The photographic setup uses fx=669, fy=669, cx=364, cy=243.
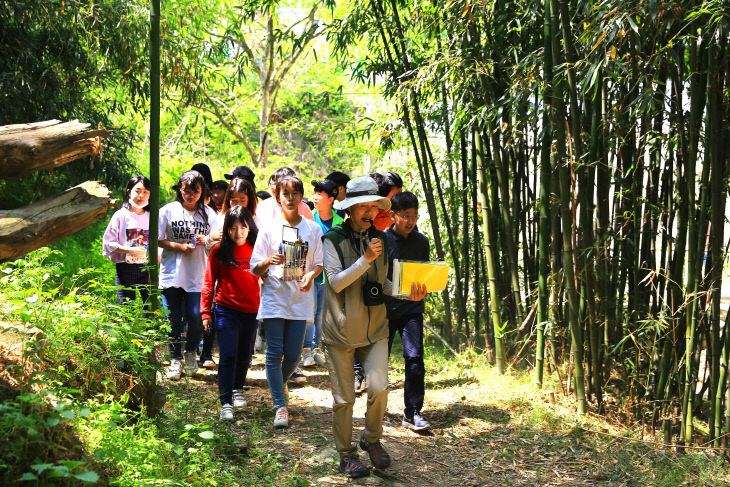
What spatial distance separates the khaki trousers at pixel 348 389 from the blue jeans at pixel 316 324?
1863 mm

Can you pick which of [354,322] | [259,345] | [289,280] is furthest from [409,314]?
[259,345]

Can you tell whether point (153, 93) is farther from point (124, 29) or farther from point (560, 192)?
point (124, 29)

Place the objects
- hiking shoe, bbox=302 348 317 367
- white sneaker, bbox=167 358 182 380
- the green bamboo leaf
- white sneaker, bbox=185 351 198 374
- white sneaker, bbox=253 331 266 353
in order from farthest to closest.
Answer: white sneaker, bbox=253 331 266 353 → hiking shoe, bbox=302 348 317 367 → white sneaker, bbox=185 351 198 374 → white sneaker, bbox=167 358 182 380 → the green bamboo leaf

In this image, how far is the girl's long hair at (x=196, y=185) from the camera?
459 centimetres

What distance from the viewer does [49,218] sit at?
243 centimetres

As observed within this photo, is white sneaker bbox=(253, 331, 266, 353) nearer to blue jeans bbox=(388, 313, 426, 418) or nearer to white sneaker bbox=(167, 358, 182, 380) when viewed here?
white sneaker bbox=(167, 358, 182, 380)

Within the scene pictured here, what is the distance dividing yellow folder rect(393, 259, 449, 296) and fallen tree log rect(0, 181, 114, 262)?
1.33 m

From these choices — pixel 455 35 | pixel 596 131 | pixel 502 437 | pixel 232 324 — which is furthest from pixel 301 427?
pixel 455 35

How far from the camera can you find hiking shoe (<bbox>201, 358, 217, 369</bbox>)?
5.08m

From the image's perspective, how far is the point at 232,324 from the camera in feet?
12.6

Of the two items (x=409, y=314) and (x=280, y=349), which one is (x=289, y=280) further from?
(x=409, y=314)

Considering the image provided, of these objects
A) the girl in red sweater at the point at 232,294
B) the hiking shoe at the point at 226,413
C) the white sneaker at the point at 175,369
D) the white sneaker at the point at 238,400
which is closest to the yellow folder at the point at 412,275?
the girl in red sweater at the point at 232,294

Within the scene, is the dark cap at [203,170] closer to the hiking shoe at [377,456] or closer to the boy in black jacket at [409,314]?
the boy in black jacket at [409,314]

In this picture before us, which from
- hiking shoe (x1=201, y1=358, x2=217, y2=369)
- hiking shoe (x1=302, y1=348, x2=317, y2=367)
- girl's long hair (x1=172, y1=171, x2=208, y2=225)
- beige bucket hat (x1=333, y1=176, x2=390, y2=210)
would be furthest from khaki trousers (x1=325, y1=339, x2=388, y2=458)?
hiking shoe (x1=302, y1=348, x2=317, y2=367)
